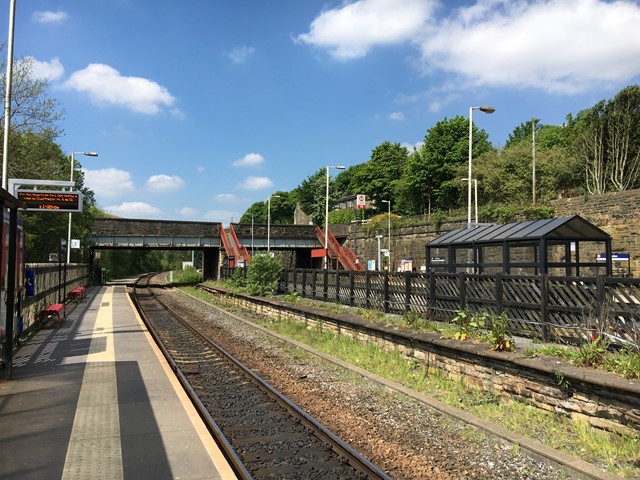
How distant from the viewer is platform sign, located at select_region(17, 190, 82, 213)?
47.8ft

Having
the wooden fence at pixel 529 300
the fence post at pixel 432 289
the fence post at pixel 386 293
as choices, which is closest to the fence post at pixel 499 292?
the wooden fence at pixel 529 300

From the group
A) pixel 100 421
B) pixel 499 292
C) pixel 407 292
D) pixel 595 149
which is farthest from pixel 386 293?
pixel 595 149

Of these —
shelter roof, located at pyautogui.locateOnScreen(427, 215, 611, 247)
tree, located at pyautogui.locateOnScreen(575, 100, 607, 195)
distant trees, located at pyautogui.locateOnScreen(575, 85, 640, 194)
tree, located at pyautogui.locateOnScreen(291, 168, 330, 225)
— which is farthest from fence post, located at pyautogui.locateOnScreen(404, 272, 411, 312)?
tree, located at pyautogui.locateOnScreen(291, 168, 330, 225)

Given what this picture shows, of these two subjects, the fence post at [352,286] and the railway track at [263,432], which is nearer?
the railway track at [263,432]

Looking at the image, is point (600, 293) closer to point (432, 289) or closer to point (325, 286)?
point (432, 289)

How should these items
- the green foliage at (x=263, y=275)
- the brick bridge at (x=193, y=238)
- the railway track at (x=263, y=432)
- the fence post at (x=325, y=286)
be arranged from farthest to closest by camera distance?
the brick bridge at (x=193, y=238)
the green foliage at (x=263, y=275)
the fence post at (x=325, y=286)
the railway track at (x=263, y=432)

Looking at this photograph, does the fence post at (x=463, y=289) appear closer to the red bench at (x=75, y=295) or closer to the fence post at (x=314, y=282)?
the fence post at (x=314, y=282)

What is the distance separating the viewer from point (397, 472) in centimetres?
515

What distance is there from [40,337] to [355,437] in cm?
1093

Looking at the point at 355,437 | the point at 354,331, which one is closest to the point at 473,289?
the point at 354,331

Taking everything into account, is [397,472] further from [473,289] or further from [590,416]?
[473,289]

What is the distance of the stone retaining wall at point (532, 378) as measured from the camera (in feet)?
18.7

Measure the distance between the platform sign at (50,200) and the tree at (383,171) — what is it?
66.3 metres

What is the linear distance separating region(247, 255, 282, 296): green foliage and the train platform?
12.5 meters
